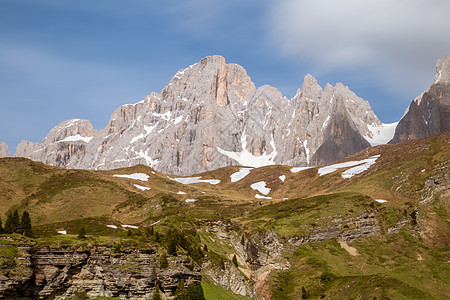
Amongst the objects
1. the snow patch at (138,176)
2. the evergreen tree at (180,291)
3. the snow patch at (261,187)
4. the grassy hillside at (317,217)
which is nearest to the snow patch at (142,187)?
the grassy hillside at (317,217)

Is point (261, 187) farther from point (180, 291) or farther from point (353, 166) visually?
point (180, 291)

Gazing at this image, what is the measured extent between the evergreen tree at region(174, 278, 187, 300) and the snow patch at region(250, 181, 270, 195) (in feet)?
401

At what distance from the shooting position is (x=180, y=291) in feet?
187

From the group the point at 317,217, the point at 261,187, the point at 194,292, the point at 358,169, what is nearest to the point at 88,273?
the point at 194,292

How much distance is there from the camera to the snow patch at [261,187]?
180m

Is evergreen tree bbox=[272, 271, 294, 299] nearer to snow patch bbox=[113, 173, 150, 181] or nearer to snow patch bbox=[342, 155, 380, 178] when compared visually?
snow patch bbox=[342, 155, 380, 178]

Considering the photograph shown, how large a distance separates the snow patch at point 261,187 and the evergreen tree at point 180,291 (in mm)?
122307

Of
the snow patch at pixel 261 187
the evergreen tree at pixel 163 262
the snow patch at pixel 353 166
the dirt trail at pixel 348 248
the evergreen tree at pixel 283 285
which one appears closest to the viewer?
the evergreen tree at pixel 163 262

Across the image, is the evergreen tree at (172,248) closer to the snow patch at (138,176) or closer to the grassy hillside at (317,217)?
the grassy hillside at (317,217)

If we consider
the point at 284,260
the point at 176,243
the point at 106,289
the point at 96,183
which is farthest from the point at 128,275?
the point at 96,183

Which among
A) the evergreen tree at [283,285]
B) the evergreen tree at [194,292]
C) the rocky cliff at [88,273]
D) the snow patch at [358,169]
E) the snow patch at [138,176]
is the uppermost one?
the snow patch at [138,176]

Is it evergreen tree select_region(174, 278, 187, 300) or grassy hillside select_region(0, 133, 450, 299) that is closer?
evergreen tree select_region(174, 278, 187, 300)

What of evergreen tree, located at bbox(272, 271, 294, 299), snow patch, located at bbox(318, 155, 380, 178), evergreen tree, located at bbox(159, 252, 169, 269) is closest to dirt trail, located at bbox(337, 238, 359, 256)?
evergreen tree, located at bbox(272, 271, 294, 299)

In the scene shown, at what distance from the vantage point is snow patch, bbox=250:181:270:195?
179875 mm
